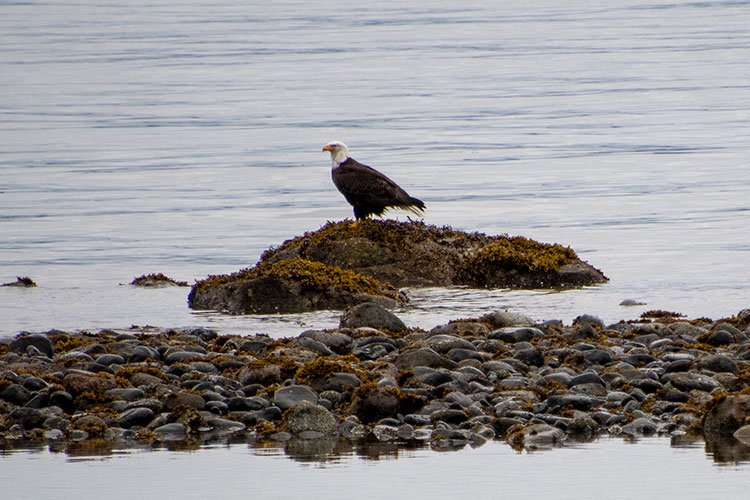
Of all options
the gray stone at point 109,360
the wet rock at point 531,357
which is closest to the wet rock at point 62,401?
the gray stone at point 109,360

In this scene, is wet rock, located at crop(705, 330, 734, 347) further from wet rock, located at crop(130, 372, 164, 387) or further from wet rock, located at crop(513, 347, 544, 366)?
wet rock, located at crop(130, 372, 164, 387)

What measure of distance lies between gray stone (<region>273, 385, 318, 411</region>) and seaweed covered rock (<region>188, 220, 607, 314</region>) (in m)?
5.53

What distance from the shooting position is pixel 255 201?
2544cm

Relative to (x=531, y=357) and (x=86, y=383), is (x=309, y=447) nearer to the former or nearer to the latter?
(x=86, y=383)

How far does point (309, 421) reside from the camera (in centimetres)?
780

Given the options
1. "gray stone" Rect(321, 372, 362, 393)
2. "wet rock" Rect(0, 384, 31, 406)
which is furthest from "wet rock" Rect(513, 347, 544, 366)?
"wet rock" Rect(0, 384, 31, 406)

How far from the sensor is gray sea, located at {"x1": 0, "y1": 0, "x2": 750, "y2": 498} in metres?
12.8

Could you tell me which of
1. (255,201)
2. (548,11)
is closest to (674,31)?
(548,11)

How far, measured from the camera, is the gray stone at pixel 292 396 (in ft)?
26.8

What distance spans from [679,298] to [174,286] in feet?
19.2

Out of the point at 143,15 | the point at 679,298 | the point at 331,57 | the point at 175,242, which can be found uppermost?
the point at 143,15

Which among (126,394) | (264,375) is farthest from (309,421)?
(126,394)

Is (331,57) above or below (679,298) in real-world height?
above

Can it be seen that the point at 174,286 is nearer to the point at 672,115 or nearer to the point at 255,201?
the point at 255,201
